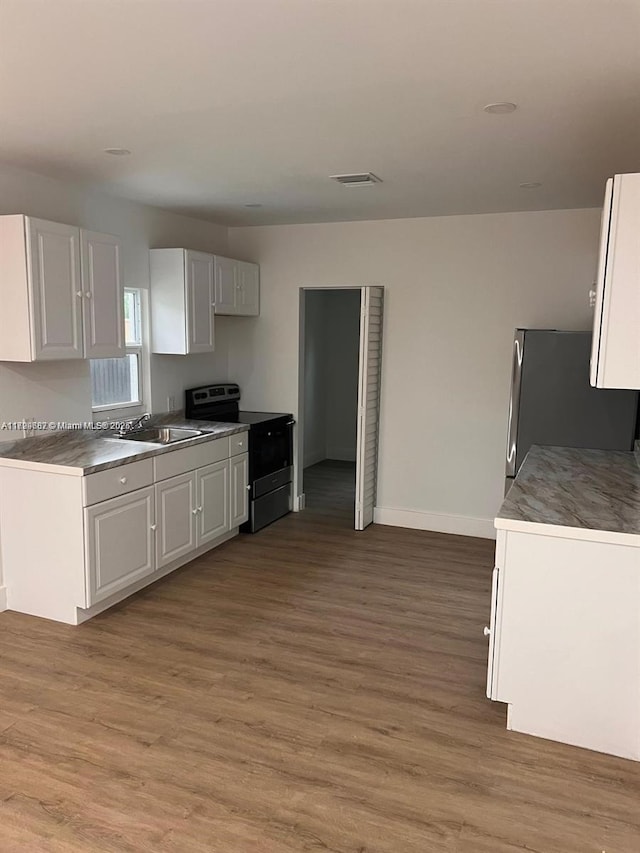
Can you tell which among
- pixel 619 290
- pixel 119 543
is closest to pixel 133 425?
pixel 119 543

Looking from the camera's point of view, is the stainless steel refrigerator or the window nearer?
the stainless steel refrigerator

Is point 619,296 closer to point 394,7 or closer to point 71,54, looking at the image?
point 394,7

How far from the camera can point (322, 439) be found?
27.2ft

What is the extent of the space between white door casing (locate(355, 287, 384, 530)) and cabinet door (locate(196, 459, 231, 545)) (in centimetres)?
112

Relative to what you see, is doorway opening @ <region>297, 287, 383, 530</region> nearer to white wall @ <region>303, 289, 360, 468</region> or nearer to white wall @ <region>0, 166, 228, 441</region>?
white wall @ <region>303, 289, 360, 468</region>

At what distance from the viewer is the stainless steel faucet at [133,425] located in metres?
4.60

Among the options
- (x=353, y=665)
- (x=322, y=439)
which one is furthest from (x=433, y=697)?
(x=322, y=439)

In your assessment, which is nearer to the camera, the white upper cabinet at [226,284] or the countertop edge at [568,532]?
the countertop edge at [568,532]

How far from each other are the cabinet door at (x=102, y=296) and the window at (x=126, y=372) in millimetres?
482

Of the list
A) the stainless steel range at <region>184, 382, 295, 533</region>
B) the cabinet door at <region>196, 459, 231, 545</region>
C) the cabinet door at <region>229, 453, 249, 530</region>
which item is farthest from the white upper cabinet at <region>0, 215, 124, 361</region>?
the stainless steel range at <region>184, 382, 295, 533</region>

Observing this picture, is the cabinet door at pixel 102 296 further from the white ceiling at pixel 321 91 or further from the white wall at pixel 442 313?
the white wall at pixel 442 313

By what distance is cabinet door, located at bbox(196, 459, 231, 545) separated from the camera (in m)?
4.54

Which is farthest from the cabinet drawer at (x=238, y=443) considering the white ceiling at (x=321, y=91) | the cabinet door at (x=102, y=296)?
the white ceiling at (x=321, y=91)

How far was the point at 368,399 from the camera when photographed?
17.3 feet
